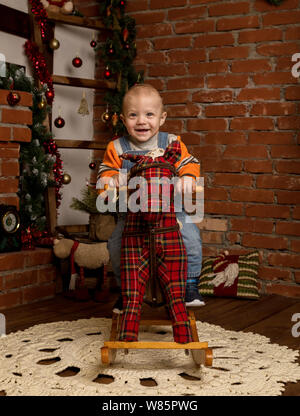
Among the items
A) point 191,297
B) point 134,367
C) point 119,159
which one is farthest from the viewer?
point 191,297

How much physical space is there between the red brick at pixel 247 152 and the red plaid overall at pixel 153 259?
4.77 feet

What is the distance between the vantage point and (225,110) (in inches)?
124

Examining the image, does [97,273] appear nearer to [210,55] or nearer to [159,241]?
[159,241]

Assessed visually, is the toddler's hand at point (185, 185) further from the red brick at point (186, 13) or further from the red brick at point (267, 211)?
the red brick at point (186, 13)

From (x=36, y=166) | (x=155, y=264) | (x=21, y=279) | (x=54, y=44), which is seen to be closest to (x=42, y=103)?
(x=36, y=166)

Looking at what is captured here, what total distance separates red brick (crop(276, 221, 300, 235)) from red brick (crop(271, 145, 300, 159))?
15.2 inches

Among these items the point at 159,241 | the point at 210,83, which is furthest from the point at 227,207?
the point at 159,241

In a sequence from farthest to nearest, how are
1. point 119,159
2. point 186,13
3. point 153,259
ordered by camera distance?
1. point 186,13
2. point 119,159
3. point 153,259

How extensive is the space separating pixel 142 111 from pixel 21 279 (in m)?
1.31

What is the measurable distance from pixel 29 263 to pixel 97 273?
0.41 meters

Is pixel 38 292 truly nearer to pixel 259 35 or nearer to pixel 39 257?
pixel 39 257

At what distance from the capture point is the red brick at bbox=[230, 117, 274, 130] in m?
3.02

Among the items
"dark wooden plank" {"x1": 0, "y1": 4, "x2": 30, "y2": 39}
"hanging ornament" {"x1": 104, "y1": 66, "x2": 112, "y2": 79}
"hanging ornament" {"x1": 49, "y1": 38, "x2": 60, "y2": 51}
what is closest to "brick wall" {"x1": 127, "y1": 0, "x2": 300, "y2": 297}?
"hanging ornament" {"x1": 104, "y1": 66, "x2": 112, "y2": 79}

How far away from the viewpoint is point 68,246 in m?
2.79
